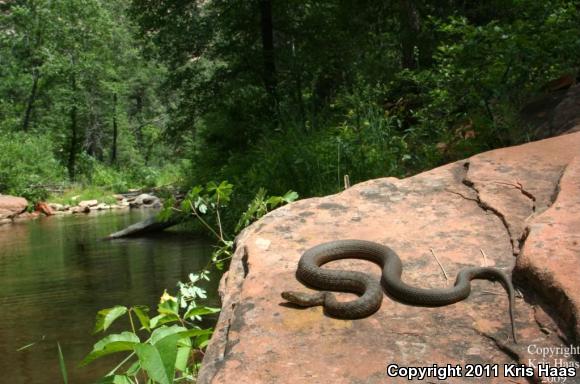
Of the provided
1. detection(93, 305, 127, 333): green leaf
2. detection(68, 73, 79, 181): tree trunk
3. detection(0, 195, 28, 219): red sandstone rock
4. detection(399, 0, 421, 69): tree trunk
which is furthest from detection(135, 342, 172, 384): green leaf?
detection(68, 73, 79, 181): tree trunk

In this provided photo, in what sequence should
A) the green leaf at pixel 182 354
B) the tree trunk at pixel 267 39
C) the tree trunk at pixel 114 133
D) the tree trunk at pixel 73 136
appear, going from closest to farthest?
the green leaf at pixel 182 354
the tree trunk at pixel 267 39
the tree trunk at pixel 73 136
the tree trunk at pixel 114 133

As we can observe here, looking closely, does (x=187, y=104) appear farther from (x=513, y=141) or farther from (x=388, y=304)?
(x=388, y=304)

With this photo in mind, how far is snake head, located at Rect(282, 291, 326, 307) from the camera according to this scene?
281 centimetres

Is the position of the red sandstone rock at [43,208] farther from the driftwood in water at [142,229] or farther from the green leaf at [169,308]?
the green leaf at [169,308]

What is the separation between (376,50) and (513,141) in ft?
23.6

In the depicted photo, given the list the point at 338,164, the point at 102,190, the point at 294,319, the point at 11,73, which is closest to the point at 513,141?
the point at 338,164

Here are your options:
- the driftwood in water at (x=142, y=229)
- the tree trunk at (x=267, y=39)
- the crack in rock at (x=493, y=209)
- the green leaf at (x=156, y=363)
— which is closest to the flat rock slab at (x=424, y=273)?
the crack in rock at (x=493, y=209)

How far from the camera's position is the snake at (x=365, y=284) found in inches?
107

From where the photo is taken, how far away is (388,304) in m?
2.83

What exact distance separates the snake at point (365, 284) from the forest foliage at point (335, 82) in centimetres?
399

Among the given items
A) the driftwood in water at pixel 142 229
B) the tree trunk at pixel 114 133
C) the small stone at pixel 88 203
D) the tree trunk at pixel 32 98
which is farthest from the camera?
the tree trunk at pixel 114 133

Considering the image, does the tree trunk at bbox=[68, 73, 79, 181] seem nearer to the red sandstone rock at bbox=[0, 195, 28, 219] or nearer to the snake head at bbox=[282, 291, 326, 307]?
the red sandstone rock at bbox=[0, 195, 28, 219]

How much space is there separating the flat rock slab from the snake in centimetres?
5

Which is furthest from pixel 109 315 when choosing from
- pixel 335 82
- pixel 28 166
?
pixel 28 166
